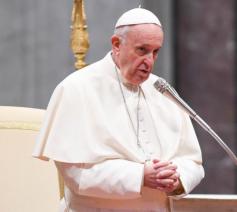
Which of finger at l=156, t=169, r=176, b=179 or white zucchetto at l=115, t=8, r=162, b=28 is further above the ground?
white zucchetto at l=115, t=8, r=162, b=28

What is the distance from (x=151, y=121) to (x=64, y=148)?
0.37 metres

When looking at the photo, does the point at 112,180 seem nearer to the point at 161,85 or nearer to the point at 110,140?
the point at 110,140

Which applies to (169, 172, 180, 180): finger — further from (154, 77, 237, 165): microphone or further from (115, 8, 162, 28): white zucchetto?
(115, 8, 162, 28): white zucchetto

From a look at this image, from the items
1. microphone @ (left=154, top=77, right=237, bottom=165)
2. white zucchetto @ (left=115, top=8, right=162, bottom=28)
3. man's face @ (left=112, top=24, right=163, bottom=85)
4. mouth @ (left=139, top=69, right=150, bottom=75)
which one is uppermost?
white zucchetto @ (left=115, top=8, right=162, bottom=28)

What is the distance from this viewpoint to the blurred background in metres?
7.02

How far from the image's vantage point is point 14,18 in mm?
7047

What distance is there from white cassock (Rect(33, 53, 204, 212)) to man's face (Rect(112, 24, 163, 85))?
16 centimetres

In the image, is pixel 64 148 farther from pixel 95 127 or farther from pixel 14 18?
pixel 14 18

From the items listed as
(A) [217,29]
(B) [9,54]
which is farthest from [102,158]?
(A) [217,29]

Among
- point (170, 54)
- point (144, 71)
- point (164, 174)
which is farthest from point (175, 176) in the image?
point (170, 54)

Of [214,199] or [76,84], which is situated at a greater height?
[76,84]

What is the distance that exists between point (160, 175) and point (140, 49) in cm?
44

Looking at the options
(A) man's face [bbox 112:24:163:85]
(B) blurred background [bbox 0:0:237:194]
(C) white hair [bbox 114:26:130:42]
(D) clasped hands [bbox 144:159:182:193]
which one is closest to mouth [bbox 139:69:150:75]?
(A) man's face [bbox 112:24:163:85]

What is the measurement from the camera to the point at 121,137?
463cm
